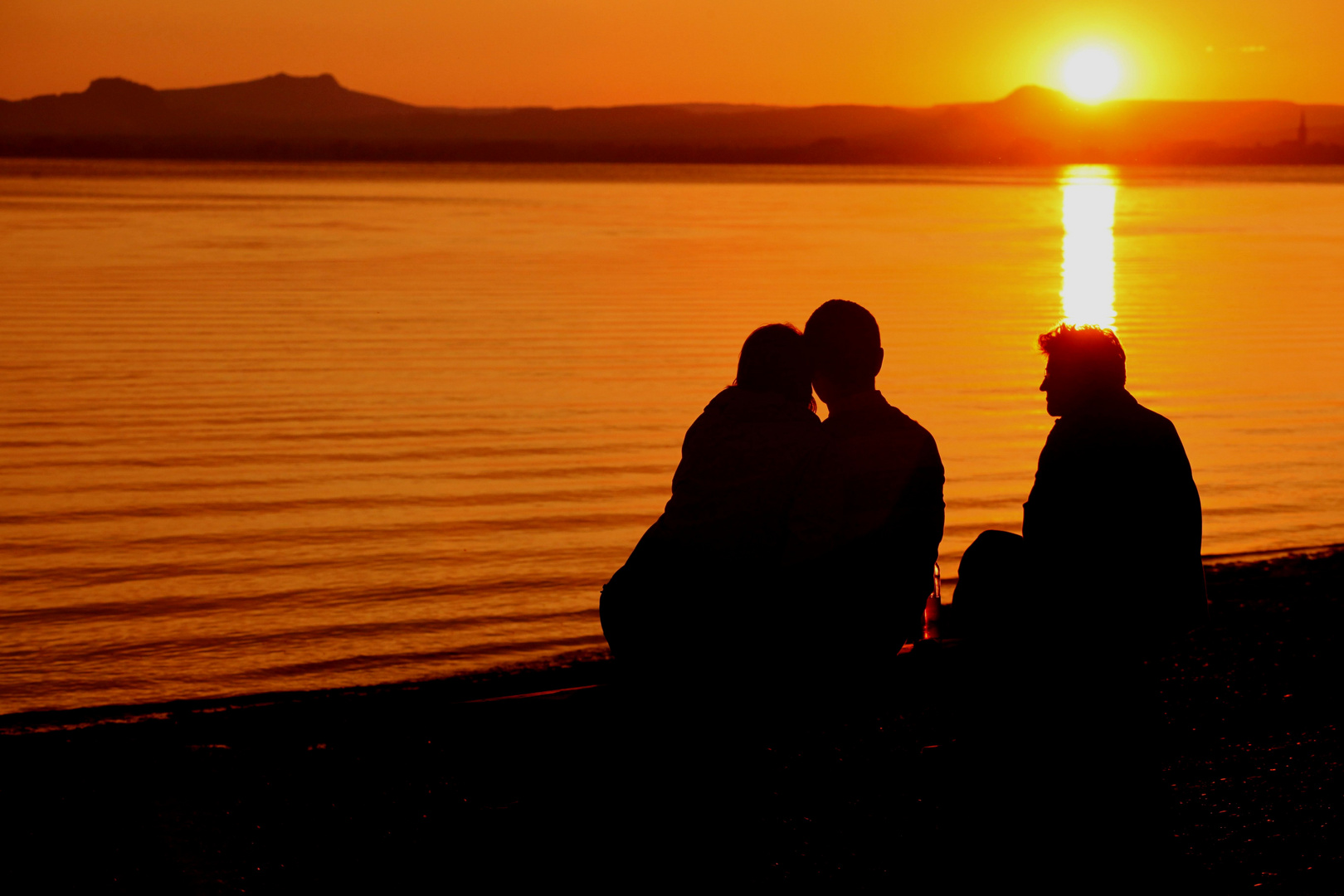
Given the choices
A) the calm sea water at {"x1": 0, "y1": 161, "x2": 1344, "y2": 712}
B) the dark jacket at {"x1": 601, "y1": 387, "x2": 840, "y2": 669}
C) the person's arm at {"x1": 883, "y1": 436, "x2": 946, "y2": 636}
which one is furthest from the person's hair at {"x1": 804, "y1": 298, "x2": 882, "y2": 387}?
the calm sea water at {"x1": 0, "y1": 161, "x2": 1344, "y2": 712}

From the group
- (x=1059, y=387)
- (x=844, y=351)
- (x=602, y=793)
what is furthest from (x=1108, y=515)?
(x=602, y=793)

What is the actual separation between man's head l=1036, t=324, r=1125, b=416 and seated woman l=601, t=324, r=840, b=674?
723mm

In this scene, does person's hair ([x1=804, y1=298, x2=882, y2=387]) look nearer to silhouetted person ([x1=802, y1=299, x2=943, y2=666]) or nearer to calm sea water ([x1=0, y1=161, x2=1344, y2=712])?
silhouetted person ([x1=802, y1=299, x2=943, y2=666])

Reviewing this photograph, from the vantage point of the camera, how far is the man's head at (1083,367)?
3984mm

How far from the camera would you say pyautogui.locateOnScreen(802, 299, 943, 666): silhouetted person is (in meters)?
3.82

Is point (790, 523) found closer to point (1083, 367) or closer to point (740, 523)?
point (740, 523)

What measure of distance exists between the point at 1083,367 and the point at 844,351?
0.69 meters

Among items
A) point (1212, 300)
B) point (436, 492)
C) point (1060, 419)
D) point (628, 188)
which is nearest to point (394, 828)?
point (1060, 419)

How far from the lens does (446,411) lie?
469 inches

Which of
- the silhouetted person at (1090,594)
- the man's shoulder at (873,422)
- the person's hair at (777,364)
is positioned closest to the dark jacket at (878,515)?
the man's shoulder at (873,422)

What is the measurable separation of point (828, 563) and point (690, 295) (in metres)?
17.4

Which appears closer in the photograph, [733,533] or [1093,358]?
[733,533]

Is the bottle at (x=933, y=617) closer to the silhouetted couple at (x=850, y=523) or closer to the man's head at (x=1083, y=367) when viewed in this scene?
the silhouetted couple at (x=850, y=523)

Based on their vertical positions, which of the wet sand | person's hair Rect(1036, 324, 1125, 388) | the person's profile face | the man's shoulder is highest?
person's hair Rect(1036, 324, 1125, 388)
